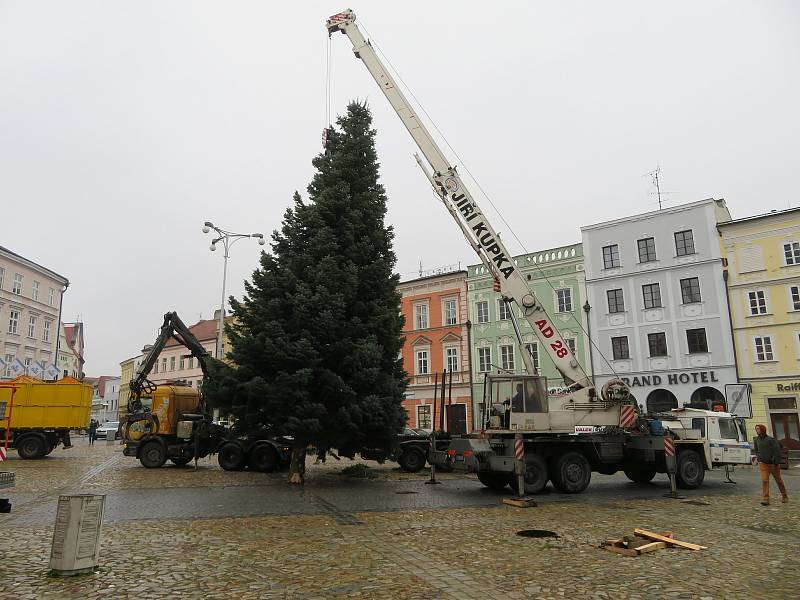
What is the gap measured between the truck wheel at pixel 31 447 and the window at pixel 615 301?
29408mm

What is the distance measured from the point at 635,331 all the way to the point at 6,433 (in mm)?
30778

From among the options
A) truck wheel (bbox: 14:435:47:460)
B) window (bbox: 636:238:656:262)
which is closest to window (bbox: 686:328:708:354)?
window (bbox: 636:238:656:262)

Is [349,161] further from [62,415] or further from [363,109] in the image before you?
[62,415]

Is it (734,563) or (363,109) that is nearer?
(734,563)

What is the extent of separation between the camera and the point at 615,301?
34.2 meters

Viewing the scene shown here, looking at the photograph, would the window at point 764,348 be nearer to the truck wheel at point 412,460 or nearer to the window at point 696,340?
the window at point 696,340

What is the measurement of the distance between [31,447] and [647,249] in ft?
105

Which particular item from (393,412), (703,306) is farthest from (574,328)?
(393,412)

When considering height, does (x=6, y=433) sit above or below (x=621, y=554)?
above

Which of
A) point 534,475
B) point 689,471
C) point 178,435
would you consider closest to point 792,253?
point 689,471

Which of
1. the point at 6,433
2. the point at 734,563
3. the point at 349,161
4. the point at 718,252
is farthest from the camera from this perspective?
the point at 718,252

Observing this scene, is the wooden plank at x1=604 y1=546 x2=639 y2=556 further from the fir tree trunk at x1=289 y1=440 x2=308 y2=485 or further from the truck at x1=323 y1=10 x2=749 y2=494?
the fir tree trunk at x1=289 y1=440 x2=308 y2=485

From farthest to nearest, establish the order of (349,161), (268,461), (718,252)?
(718,252) < (268,461) < (349,161)

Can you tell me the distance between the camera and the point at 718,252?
3119 cm
